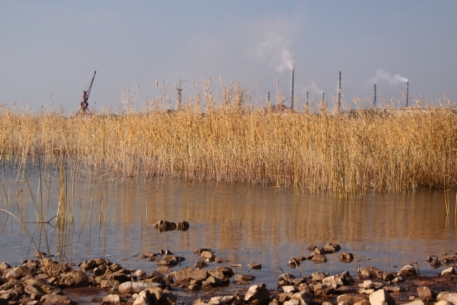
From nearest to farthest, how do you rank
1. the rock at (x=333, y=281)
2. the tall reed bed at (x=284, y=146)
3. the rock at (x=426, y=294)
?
the rock at (x=426, y=294)
the rock at (x=333, y=281)
the tall reed bed at (x=284, y=146)

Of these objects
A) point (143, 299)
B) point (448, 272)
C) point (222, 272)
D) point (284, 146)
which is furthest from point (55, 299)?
point (284, 146)

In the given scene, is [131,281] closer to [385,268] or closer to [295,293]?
[295,293]

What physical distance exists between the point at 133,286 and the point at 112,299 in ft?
0.75

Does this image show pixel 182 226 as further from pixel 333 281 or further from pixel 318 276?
pixel 333 281

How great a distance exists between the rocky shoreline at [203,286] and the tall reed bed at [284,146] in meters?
4.66

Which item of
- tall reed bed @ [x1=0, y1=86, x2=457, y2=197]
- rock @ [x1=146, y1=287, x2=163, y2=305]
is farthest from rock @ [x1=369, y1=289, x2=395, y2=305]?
tall reed bed @ [x1=0, y1=86, x2=457, y2=197]

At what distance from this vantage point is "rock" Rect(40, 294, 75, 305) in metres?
3.40

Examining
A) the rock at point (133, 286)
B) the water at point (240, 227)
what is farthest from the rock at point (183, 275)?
the water at point (240, 227)

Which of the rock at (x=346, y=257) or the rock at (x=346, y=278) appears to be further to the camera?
the rock at (x=346, y=257)

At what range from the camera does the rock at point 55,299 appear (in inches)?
134

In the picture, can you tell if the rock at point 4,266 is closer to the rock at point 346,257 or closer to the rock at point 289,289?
the rock at point 289,289

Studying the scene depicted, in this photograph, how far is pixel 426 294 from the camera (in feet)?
11.8

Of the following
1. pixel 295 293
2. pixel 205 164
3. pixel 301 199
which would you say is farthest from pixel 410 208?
pixel 295 293

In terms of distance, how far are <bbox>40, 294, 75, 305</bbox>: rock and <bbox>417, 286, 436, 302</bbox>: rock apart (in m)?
2.25
